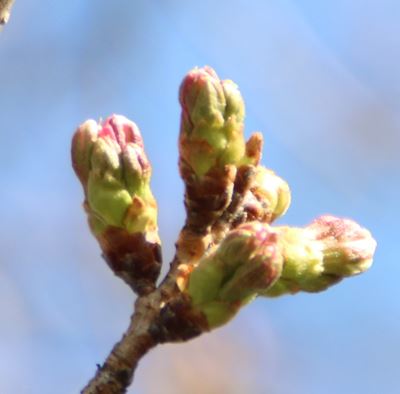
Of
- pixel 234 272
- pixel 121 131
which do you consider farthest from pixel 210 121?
pixel 234 272

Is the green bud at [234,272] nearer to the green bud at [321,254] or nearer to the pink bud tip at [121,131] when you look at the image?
the green bud at [321,254]

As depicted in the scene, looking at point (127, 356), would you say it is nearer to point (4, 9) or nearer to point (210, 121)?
point (210, 121)

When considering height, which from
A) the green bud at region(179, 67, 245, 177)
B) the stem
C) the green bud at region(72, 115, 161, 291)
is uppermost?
the green bud at region(179, 67, 245, 177)

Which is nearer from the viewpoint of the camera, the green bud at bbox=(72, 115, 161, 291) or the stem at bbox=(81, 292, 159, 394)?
the stem at bbox=(81, 292, 159, 394)

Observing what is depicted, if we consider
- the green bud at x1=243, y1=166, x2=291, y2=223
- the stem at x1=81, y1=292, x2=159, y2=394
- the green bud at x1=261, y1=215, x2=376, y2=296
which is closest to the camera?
the stem at x1=81, y1=292, x2=159, y2=394

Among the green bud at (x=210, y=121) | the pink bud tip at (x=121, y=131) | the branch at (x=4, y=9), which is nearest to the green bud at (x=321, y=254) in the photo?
the green bud at (x=210, y=121)

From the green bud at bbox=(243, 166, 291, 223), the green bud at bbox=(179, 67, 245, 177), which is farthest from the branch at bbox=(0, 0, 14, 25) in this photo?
the green bud at bbox=(243, 166, 291, 223)

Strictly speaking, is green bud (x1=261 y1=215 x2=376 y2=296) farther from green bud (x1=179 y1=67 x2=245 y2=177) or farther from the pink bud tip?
the pink bud tip
